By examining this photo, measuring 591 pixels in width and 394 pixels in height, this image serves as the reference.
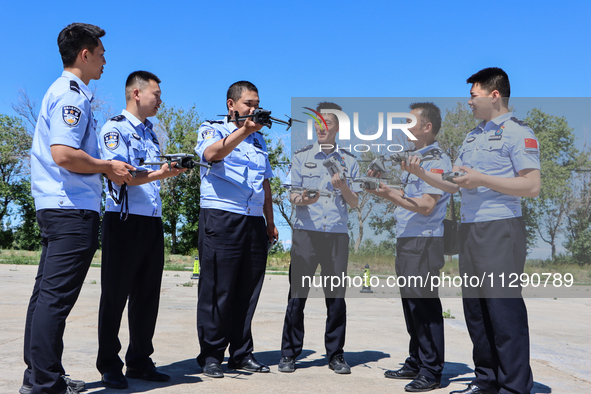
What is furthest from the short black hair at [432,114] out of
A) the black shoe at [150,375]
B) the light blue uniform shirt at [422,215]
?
the black shoe at [150,375]

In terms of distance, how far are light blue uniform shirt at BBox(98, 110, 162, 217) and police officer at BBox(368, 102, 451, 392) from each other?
1777mm

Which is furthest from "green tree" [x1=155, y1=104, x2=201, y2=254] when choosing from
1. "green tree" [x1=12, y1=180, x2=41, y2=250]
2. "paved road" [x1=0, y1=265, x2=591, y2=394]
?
"paved road" [x1=0, y1=265, x2=591, y2=394]

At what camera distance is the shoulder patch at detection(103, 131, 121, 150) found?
362 centimetres

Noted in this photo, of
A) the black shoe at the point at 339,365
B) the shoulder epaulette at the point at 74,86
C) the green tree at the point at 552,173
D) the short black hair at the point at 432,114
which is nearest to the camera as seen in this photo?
the shoulder epaulette at the point at 74,86

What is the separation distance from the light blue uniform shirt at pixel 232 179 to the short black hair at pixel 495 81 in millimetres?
1895

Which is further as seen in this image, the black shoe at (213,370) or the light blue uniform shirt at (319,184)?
the light blue uniform shirt at (319,184)

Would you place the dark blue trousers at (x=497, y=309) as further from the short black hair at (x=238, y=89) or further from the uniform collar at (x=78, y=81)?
the uniform collar at (x=78, y=81)

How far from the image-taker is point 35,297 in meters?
3.11

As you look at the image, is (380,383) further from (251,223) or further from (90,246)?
(90,246)

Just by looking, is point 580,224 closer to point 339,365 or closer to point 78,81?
point 339,365

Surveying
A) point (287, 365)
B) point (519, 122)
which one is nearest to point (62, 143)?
point (287, 365)

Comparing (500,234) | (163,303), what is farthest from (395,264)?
(163,303)

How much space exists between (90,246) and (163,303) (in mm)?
5408

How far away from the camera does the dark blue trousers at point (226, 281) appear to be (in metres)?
3.92
